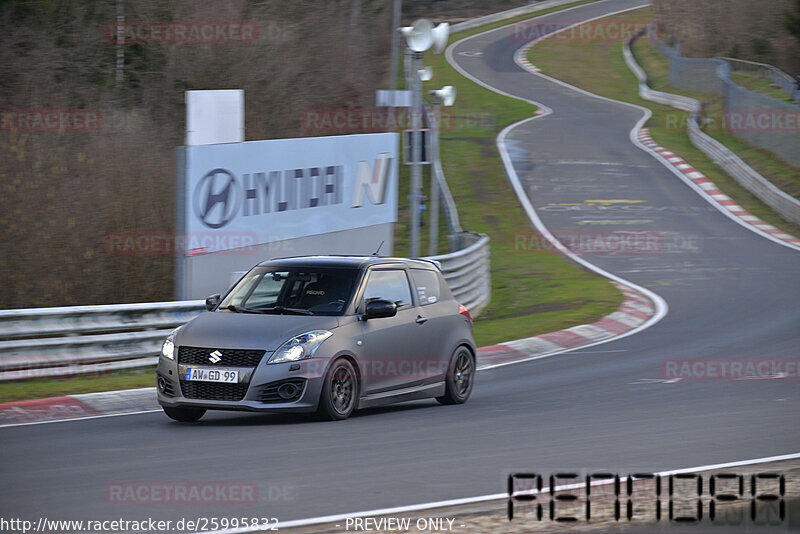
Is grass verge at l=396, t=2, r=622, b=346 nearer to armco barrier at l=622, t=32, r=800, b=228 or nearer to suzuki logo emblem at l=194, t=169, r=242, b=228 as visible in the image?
suzuki logo emblem at l=194, t=169, r=242, b=228

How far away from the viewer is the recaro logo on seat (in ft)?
71.9

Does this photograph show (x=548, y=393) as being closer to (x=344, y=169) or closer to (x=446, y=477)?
(x=446, y=477)

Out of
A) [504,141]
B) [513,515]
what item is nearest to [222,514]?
[513,515]

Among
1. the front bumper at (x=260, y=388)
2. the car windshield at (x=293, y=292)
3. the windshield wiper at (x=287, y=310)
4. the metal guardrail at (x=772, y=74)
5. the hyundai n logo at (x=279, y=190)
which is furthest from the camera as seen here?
the metal guardrail at (x=772, y=74)

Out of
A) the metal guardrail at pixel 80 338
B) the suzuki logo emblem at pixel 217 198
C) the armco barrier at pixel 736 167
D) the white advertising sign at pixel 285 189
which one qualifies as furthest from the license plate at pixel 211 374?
the armco barrier at pixel 736 167

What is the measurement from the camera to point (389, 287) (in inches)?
477

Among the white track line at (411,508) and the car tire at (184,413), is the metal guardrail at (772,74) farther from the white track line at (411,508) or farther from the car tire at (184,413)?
the white track line at (411,508)

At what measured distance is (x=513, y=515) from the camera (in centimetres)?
690

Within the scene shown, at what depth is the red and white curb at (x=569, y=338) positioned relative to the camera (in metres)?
17.0

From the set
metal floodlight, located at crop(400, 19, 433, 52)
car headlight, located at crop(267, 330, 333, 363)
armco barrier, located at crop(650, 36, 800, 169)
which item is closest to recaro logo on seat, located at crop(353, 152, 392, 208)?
metal floodlight, located at crop(400, 19, 433, 52)

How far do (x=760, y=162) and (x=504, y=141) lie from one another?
35.0 ft

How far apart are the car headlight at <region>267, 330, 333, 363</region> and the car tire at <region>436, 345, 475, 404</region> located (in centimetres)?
237

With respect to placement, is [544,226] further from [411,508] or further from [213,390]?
[411,508]

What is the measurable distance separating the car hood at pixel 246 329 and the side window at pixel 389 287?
2.68 ft
